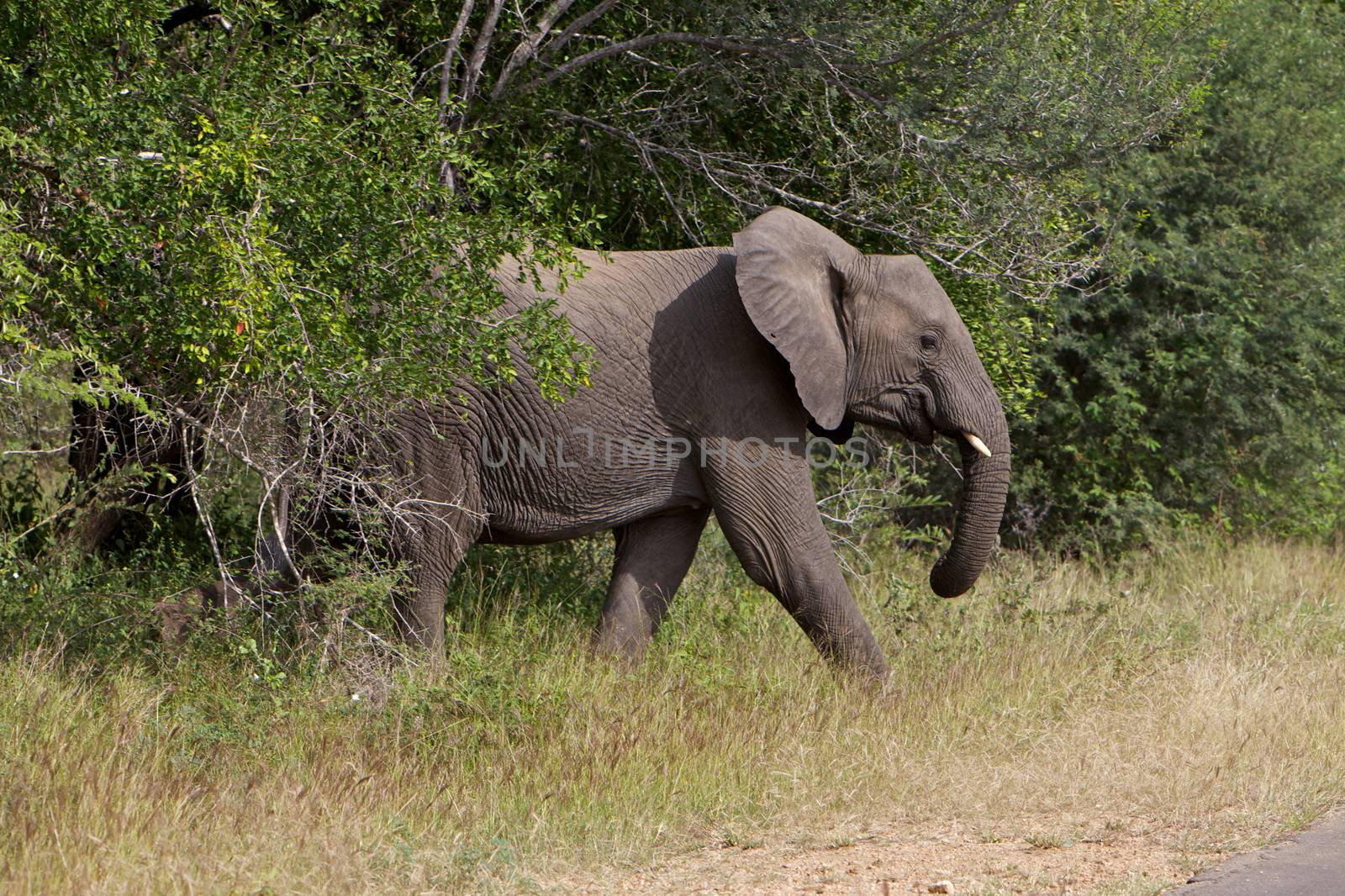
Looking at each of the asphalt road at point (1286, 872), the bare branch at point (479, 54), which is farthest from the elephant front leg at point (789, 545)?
the bare branch at point (479, 54)

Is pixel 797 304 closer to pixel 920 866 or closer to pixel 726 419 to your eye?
pixel 726 419

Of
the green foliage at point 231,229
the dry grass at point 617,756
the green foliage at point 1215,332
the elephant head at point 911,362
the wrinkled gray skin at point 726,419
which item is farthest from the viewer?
the green foliage at point 1215,332

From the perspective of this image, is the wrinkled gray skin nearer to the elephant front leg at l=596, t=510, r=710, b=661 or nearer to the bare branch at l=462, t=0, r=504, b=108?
the elephant front leg at l=596, t=510, r=710, b=661

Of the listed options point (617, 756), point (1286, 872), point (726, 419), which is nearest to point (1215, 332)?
point (726, 419)

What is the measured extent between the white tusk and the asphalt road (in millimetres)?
2512

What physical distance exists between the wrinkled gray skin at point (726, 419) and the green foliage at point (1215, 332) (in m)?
4.08

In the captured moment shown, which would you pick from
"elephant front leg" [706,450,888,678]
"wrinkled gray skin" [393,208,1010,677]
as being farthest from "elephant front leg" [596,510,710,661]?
"elephant front leg" [706,450,888,678]

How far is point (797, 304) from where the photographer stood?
7.54 meters

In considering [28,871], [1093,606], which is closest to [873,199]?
[1093,606]

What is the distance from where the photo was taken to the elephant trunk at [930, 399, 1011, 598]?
7879 mm

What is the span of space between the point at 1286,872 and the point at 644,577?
3505mm

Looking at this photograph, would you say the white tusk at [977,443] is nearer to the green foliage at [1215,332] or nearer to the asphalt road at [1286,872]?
the asphalt road at [1286,872]

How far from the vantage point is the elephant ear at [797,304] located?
750cm

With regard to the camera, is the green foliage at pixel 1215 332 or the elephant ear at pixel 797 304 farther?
the green foliage at pixel 1215 332
